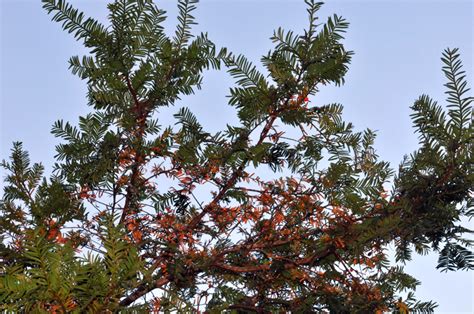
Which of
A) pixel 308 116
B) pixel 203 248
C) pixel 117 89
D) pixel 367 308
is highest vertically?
pixel 117 89

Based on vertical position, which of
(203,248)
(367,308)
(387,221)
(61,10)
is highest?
(61,10)

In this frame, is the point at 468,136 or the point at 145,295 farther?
the point at 145,295

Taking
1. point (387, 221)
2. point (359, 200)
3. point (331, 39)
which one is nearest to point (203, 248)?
point (359, 200)

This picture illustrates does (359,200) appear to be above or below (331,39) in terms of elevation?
below

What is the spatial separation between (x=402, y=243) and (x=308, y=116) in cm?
71

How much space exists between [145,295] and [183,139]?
0.80 meters

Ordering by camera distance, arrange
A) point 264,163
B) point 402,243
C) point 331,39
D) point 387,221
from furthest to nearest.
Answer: point 264,163 → point 331,39 → point 402,243 → point 387,221

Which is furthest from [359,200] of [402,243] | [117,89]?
[117,89]

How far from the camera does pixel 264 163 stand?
2.98 meters

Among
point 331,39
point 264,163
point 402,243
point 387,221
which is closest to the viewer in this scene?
point 387,221

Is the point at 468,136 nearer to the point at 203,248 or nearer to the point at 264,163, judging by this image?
the point at 264,163

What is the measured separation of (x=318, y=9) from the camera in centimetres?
278

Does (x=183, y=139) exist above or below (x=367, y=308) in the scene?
above

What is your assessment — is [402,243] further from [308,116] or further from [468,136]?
[308,116]
